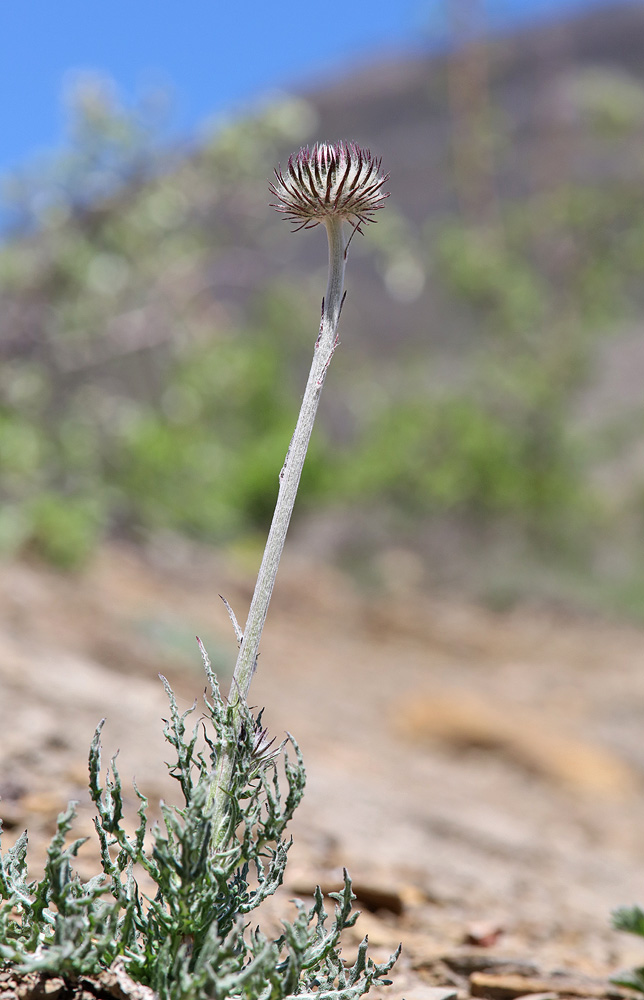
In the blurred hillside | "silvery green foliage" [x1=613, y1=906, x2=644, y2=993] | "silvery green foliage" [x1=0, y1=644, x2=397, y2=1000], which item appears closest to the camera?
"silvery green foliage" [x1=0, y1=644, x2=397, y2=1000]

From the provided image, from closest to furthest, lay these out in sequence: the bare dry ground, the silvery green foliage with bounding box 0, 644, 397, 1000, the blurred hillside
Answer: the silvery green foliage with bounding box 0, 644, 397, 1000 → the bare dry ground → the blurred hillside

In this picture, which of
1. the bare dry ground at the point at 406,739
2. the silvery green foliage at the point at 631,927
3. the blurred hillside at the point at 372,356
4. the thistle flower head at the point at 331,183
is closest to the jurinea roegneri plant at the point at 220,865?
the thistle flower head at the point at 331,183

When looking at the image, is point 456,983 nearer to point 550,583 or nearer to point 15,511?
point 15,511

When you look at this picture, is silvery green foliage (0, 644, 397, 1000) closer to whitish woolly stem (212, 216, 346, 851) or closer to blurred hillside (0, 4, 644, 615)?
whitish woolly stem (212, 216, 346, 851)

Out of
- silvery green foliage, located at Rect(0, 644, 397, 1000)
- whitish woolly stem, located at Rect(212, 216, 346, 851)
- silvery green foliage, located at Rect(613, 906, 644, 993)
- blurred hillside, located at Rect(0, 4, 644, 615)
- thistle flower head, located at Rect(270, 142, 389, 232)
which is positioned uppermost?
blurred hillside, located at Rect(0, 4, 644, 615)

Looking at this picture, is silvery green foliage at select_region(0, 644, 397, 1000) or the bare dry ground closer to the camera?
silvery green foliage at select_region(0, 644, 397, 1000)

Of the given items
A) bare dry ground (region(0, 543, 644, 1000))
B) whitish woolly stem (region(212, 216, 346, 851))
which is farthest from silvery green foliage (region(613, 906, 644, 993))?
whitish woolly stem (region(212, 216, 346, 851))

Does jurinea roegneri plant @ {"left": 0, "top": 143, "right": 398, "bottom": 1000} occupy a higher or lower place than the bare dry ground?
lower
